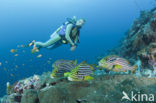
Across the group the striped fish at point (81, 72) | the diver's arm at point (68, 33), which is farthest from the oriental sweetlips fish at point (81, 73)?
the diver's arm at point (68, 33)

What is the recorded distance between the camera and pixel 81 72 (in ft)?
12.9

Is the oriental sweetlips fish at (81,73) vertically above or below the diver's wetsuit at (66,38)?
below

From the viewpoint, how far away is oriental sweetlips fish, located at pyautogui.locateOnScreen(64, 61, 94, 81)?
3857mm

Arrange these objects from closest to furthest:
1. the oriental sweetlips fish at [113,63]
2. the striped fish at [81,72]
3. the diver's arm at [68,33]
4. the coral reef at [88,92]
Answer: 1. the striped fish at [81,72]
2. the coral reef at [88,92]
3. the oriental sweetlips fish at [113,63]
4. the diver's arm at [68,33]

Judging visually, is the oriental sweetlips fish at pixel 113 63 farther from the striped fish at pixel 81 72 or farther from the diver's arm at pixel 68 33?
the diver's arm at pixel 68 33

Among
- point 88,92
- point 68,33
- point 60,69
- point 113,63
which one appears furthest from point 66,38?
point 88,92

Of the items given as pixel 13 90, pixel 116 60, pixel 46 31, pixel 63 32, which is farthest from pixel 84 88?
pixel 46 31

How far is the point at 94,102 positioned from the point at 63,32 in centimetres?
559

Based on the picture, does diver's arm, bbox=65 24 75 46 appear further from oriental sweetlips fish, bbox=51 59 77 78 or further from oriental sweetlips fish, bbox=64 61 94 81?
oriental sweetlips fish, bbox=64 61 94 81

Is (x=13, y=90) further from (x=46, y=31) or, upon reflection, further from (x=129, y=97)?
(x=46, y=31)

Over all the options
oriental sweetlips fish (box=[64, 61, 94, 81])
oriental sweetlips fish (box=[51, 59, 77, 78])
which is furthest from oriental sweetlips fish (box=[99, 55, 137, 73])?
oriental sweetlips fish (box=[51, 59, 77, 78])

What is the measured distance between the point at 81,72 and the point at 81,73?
2 cm

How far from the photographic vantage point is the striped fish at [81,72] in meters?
3.86

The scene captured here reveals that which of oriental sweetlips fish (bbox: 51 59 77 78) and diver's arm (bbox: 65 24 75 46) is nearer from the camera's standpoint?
oriental sweetlips fish (bbox: 51 59 77 78)
